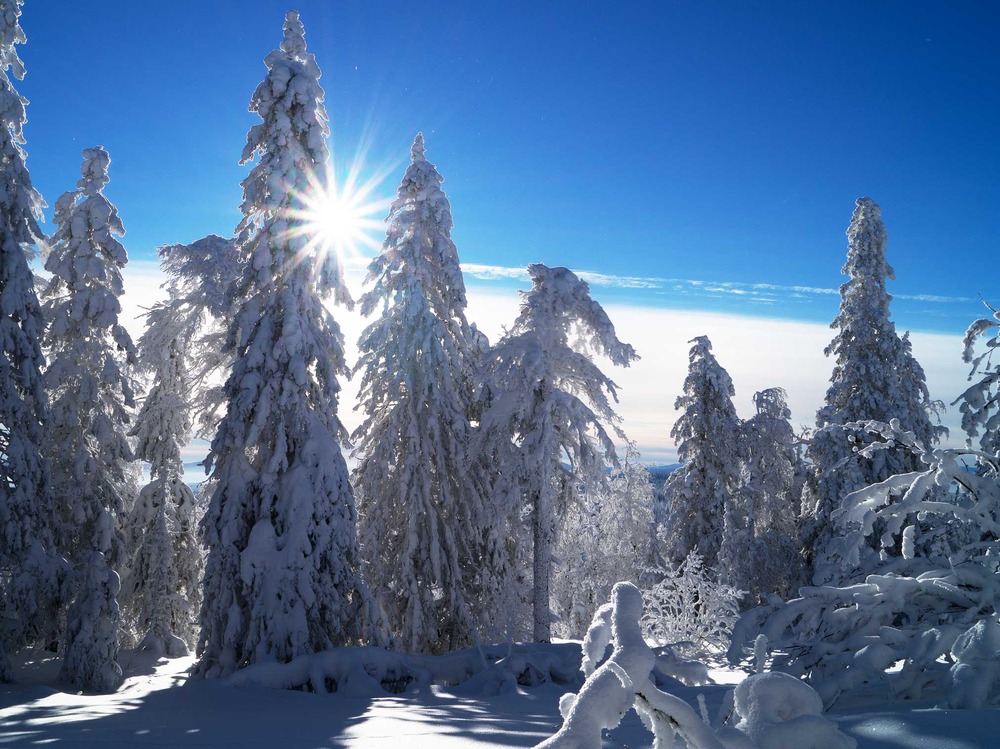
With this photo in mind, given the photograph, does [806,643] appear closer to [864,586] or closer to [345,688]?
[864,586]

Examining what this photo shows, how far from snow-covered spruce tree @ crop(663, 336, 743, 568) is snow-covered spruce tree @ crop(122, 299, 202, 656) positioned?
687 inches

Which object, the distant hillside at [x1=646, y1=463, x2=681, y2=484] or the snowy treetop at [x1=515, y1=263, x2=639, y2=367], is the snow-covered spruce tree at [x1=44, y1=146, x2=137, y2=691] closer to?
the snowy treetop at [x1=515, y1=263, x2=639, y2=367]

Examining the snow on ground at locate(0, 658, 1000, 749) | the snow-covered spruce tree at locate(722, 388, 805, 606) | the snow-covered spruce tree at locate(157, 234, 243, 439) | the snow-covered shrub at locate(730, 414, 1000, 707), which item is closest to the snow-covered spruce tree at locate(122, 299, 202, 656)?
the snow-covered spruce tree at locate(157, 234, 243, 439)

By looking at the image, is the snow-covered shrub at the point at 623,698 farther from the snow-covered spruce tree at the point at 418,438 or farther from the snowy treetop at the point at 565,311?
the snow-covered spruce tree at the point at 418,438

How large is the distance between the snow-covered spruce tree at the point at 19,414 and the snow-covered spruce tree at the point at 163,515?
335 cm

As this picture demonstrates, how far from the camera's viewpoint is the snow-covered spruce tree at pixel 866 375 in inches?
815

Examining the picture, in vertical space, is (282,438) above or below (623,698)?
above

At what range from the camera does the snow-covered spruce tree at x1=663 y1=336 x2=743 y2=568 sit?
78.3ft

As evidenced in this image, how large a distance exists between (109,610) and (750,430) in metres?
21.4

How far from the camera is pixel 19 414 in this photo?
13.1 meters

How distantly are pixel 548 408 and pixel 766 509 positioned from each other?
1425 cm

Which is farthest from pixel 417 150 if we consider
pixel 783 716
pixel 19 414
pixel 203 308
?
pixel 783 716

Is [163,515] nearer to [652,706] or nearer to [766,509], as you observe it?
[652,706]

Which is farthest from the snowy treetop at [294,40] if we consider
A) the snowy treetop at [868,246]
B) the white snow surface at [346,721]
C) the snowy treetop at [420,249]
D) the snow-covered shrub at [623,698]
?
the snowy treetop at [868,246]
